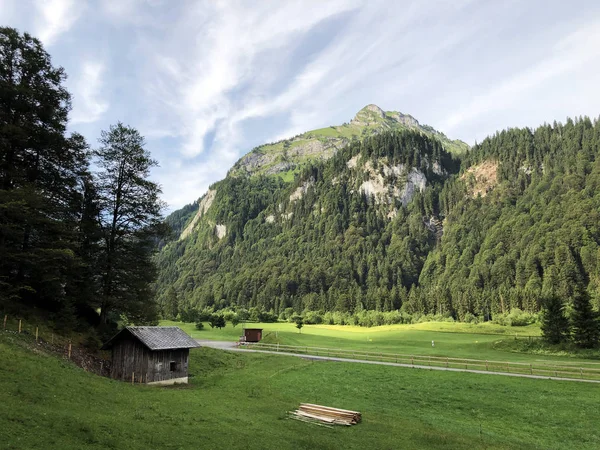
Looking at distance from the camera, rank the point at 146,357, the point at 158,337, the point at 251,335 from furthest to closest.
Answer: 1. the point at 251,335
2. the point at 158,337
3. the point at 146,357


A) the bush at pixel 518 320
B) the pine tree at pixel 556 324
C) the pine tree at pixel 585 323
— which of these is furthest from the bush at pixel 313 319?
the pine tree at pixel 585 323

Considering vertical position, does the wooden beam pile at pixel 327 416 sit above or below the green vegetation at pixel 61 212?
below

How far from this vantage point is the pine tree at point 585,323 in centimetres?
5322

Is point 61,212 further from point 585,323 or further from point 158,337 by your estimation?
point 585,323

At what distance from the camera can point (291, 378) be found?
1494 inches

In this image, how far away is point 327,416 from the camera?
73.4 ft

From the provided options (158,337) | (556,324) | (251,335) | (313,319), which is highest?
(158,337)

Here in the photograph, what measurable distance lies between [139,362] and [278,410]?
45.6ft

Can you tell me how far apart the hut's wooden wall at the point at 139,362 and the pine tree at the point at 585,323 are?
55.0 m

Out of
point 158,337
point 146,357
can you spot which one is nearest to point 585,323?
point 158,337

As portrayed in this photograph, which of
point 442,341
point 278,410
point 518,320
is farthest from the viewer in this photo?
point 518,320

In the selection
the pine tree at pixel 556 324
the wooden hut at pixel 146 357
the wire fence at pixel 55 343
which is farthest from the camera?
the pine tree at pixel 556 324

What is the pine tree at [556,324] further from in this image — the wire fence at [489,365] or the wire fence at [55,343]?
the wire fence at [55,343]

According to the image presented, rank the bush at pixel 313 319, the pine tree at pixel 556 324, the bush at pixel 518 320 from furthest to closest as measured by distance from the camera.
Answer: the bush at pixel 313 319 → the bush at pixel 518 320 → the pine tree at pixel 556 324
